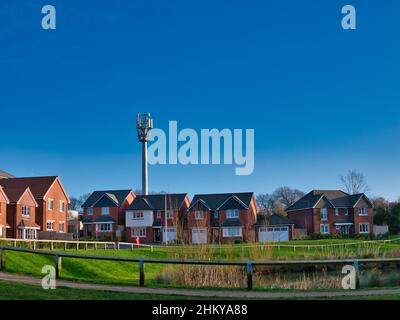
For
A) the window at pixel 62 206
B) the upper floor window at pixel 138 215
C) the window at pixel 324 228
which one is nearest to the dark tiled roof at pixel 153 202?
the upper floor window at pixel 138 215

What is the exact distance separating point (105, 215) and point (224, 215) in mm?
16867

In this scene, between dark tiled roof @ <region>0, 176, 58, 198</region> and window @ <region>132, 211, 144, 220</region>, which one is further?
window @ <region>132, 211, 144, 220</region>

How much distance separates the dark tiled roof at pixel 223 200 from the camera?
72.1m

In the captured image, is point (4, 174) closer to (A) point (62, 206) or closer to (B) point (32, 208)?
(A) point (62, 206)

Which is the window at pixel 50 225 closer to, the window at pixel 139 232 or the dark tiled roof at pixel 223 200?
the window at pixel 139 232

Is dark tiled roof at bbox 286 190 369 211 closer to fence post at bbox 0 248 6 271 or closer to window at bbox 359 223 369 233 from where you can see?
window at bbox 359 223 369 233

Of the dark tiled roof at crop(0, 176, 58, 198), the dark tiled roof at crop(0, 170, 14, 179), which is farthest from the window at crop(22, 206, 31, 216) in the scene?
the dark tiled roof at crop(0, 170, 14, 179)

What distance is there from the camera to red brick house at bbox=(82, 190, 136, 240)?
246ft

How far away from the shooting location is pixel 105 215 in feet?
249

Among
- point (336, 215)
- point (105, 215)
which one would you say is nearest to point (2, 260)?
point (105, 215)
